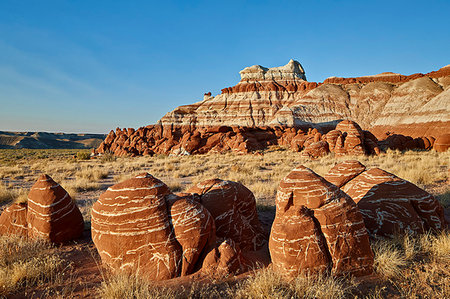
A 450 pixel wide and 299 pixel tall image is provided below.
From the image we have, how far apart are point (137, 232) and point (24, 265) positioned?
1596mm

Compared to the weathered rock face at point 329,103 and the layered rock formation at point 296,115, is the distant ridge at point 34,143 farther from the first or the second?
the weathered rock face at point 329,103

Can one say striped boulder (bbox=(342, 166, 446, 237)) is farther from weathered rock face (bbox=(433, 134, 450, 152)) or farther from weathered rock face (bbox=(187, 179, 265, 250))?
weathered rock face (bbox=(433, 134, 450, 152))

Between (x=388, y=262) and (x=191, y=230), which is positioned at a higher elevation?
(x=191, y=230)

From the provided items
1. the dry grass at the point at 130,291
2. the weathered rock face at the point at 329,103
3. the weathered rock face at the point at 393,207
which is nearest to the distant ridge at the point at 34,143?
the weathered rock face at the point at 329,103

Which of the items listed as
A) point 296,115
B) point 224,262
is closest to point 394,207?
point 224,262

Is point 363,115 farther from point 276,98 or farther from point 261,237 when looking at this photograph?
point 261,237

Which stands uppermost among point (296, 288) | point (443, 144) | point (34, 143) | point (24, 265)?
point (34, 143)

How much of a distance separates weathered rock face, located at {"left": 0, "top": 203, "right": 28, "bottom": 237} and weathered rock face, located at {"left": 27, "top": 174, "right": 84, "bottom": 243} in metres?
0.23

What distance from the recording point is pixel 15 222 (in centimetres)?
505

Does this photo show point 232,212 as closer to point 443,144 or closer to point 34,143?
point 443,144

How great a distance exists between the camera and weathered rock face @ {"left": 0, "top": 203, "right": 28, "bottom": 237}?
4.98 metres

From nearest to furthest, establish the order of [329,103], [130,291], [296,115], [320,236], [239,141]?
[130,291] → [320,236] → [239,141] → [296,115] → [329,103]

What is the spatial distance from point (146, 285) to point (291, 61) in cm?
8395

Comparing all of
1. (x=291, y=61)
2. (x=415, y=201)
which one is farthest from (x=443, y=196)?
(x=291, y=61)
